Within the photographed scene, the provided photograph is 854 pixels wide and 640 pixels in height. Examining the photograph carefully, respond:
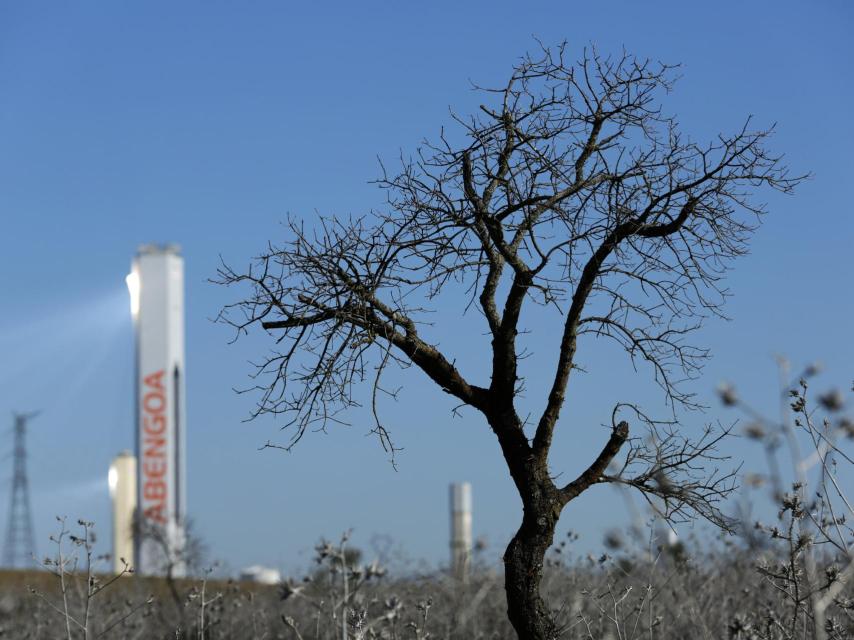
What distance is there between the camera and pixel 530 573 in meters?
6.67

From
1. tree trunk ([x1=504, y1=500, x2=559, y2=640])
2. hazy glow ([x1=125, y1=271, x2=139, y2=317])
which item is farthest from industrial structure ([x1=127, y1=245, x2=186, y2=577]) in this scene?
tree trunk ([x1=504, y1=500, x2=559, y2=640])

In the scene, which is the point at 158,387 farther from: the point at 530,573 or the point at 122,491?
the point at 530,573

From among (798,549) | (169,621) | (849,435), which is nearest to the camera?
(849,435)

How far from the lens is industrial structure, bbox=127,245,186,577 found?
39156mm

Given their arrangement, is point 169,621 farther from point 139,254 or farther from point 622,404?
point 139,254

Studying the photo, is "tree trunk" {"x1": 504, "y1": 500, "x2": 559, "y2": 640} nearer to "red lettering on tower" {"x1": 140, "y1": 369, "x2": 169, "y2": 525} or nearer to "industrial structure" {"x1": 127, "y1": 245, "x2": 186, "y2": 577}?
"industrial structure" {"x1": 127, "y1": 245, "x2": 186, "y2": 577}

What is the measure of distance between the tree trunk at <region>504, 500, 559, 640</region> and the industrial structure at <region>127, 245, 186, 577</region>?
32.8 m

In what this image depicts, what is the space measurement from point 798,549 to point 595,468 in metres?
1.66

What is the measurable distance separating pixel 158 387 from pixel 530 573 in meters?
34.6

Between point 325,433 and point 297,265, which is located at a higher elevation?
point 297,265

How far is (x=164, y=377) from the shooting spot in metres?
40.0

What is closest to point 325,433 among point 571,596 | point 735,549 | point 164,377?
point 571,596

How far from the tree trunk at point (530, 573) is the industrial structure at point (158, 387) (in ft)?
108

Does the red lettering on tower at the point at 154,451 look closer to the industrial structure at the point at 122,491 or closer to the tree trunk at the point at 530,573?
the industrial structure at the point at 122,491
